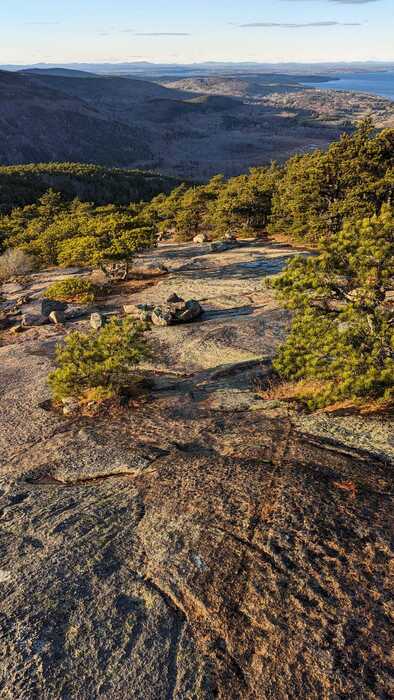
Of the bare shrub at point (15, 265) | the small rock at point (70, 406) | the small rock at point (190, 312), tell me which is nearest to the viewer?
the small rock at point (70, 406)

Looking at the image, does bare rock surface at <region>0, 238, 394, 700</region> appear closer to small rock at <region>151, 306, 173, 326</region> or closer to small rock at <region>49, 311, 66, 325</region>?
small rock at <region>151, 306, 173, 326</region>

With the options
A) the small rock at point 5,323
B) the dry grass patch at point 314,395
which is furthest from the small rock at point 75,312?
the dry grass patch at point 314,395

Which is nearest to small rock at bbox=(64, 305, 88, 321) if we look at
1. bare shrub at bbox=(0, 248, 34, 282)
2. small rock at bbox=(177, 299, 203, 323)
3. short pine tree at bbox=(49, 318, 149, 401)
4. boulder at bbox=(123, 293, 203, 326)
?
boulder at bbox=(123, 293, 203, 326)

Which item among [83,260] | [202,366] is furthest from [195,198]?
[202,366]

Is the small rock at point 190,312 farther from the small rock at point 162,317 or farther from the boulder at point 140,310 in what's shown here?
the boulder at point 140,310

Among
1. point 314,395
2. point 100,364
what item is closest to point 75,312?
point 100,364
